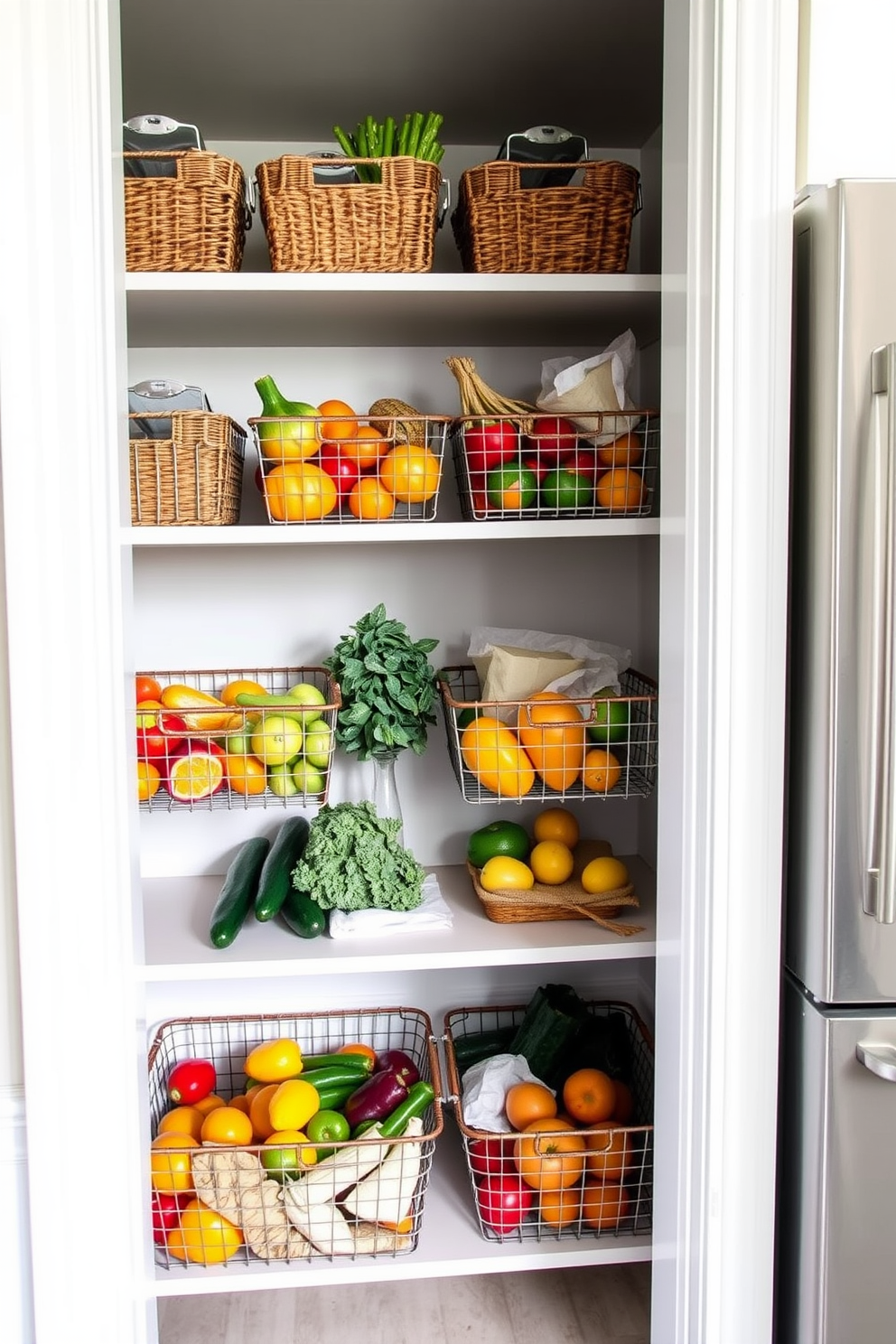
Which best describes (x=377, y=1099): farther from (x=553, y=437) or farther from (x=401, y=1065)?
(x=553, y=437)

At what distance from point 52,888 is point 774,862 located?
2.77 ft

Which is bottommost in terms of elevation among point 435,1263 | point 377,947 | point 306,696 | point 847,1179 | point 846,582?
point 435,1263

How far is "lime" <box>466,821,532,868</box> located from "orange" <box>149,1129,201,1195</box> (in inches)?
24.7

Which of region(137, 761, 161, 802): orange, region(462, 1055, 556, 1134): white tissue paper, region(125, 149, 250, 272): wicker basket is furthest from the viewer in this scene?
region(462, 1055, 556, 1134): white tissue paper

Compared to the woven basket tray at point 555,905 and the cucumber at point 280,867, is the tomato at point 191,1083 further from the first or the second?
the woven basket tray at point 555,905

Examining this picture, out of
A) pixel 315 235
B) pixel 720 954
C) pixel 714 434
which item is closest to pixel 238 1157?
pixel 720 954

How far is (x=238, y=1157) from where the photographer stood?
160 centimetres

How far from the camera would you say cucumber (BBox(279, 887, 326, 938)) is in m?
1.64

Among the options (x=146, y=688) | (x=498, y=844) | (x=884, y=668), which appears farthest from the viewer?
(x=498, y=844)

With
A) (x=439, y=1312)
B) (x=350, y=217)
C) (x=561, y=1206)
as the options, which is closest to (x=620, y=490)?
(x=350, y=217)

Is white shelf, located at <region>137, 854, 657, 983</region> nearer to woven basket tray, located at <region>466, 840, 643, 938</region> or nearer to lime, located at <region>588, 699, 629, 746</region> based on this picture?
woven basket tray, located at <region>466, 840, 643, 938</region>

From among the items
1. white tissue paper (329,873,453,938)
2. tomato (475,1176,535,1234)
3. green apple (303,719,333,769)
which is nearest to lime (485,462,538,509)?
green apple (303,719,333,769)

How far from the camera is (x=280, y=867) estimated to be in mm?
1751

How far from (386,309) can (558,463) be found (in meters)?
0.36
